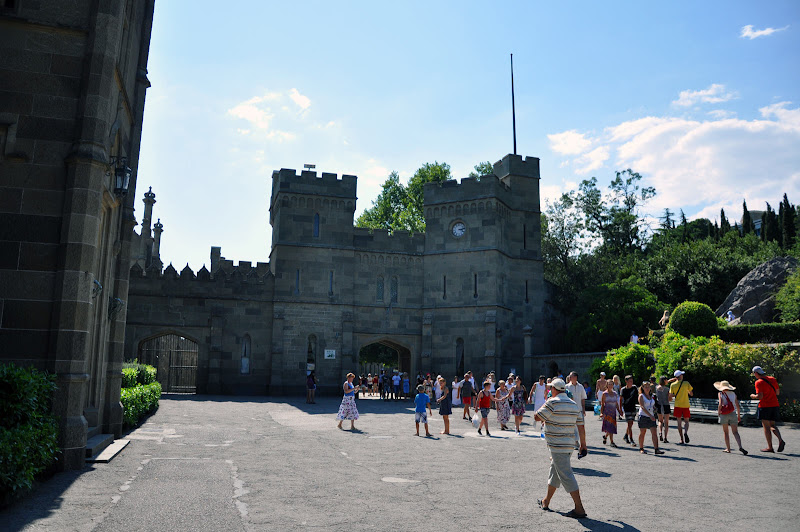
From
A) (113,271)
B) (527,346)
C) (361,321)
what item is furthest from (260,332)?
(113,271)

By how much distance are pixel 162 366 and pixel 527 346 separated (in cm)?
1936

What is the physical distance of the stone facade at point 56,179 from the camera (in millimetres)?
9539

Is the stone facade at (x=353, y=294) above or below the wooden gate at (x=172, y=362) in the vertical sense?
above

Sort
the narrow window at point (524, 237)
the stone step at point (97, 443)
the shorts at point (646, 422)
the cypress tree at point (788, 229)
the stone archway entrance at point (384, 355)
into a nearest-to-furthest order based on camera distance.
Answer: the stone step at point (97, 443) → the shorts at point (646, 422) → the stone archway entrance at point (384, 355) → the narrow window at point (524, 237) → the cypress tree at point (788, 229)

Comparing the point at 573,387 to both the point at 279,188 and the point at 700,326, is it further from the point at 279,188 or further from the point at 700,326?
the point at 279,188

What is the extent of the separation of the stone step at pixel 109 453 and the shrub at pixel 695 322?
68.4 ft

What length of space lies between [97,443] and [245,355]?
19.5 m

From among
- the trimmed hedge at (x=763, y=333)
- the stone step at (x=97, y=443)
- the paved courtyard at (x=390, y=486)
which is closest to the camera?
the paved courtyard at (x=390, y=486)

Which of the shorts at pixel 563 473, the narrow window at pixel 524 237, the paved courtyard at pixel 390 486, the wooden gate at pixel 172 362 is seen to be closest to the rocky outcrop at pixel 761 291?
the narrow window at pixel 524 237

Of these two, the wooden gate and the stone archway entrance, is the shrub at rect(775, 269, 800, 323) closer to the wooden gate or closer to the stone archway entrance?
the stone archway entrance

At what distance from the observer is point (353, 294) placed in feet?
107

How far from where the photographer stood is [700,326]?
24078 mm

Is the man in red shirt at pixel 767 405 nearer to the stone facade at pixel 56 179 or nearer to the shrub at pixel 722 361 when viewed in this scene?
the shrub at pixel 722 361

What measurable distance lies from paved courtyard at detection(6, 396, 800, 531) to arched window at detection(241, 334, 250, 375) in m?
15.1
